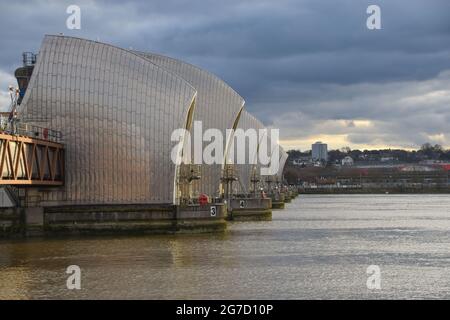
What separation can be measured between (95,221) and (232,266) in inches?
709

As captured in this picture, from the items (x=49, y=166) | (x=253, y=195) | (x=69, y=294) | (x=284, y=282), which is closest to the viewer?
(x=69, y=294)

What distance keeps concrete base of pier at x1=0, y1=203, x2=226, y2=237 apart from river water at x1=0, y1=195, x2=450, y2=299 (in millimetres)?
1875

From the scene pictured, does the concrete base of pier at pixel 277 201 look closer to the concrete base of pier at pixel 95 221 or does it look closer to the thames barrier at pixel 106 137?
the thames barrier at pixel 106 137

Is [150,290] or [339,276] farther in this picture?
[339,276]

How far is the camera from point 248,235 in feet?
191

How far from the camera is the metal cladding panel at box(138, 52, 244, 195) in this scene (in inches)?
2995

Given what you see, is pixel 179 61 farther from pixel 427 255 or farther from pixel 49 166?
pixel 427 255

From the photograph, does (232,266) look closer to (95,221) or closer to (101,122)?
(95,221)

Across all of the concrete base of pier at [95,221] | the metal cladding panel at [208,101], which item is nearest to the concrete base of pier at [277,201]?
the metal cladding panel at [208,101]

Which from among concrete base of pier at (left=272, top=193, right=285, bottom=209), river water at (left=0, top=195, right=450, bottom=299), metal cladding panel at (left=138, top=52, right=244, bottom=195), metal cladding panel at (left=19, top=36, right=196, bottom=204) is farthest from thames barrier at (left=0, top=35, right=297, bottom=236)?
concrete base of pier at (left=272, top=193, right=285, bottom=209)

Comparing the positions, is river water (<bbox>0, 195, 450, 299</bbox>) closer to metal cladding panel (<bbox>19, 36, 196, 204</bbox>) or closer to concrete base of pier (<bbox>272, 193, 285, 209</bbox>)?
metal cladding panel (<bbox>19, 36, 196, 204</bbox>)
